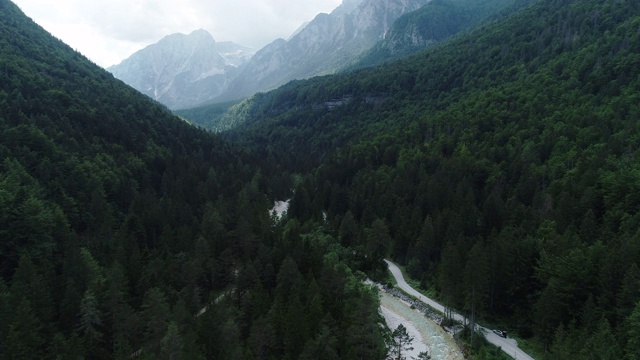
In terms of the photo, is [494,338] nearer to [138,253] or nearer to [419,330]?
[419,330]

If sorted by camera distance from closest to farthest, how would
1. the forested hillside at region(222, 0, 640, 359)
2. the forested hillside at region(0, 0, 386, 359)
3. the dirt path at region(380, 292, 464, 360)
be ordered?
1. the forested hillside at region(0, 0, 386, 359)
2. the dirt path at region(380, 292, 464, 360)
3. the forested hillside at region(222, 0, 640, 359)

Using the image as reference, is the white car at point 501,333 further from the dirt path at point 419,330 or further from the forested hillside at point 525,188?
the dirt path at point 419,330

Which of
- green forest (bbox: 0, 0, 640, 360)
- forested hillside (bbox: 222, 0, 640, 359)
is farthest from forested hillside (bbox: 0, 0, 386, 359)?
forested hillside (bbox: 222, 0, 640, 359)

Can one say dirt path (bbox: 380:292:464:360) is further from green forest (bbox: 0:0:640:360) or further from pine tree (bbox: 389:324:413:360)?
green forest (bbox: 0:0:640:360)

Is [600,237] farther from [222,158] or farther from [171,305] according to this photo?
[222,158]

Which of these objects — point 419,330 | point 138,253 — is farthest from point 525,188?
point 138,253

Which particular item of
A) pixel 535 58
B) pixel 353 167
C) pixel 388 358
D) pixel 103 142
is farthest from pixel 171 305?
pixel 535 58
